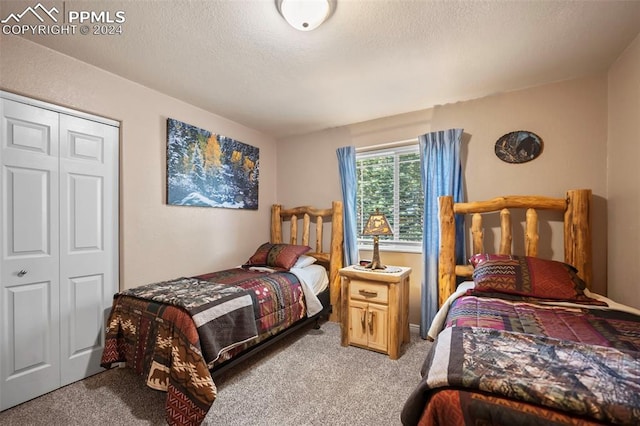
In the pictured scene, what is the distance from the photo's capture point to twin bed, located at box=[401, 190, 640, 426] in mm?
782

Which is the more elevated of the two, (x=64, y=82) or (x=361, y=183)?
(x=64, y=82)

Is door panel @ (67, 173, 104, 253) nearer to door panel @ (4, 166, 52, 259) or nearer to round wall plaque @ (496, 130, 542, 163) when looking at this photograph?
door panel @ (4, 166, 52, 259)

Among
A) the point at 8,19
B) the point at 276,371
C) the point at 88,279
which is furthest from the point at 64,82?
the point at 276,371

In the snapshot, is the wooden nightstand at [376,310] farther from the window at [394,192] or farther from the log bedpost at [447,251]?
the window at [394,192]

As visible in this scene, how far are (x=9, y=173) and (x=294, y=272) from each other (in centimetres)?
226

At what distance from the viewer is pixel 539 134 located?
244 centimetres

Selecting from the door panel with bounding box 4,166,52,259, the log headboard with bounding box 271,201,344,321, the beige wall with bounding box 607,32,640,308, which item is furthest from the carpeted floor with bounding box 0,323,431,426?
the beige wall with bounding box 607,32,640,308

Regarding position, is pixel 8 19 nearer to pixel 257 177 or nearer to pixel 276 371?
pixel 257 177

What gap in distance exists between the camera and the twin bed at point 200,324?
160 centimetres

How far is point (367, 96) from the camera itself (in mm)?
2666

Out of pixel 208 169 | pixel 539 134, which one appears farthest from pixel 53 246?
pixel 539 134

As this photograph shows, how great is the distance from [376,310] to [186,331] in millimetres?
1542

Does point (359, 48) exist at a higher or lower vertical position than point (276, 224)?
higher

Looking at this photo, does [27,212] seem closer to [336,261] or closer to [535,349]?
[336,261]
